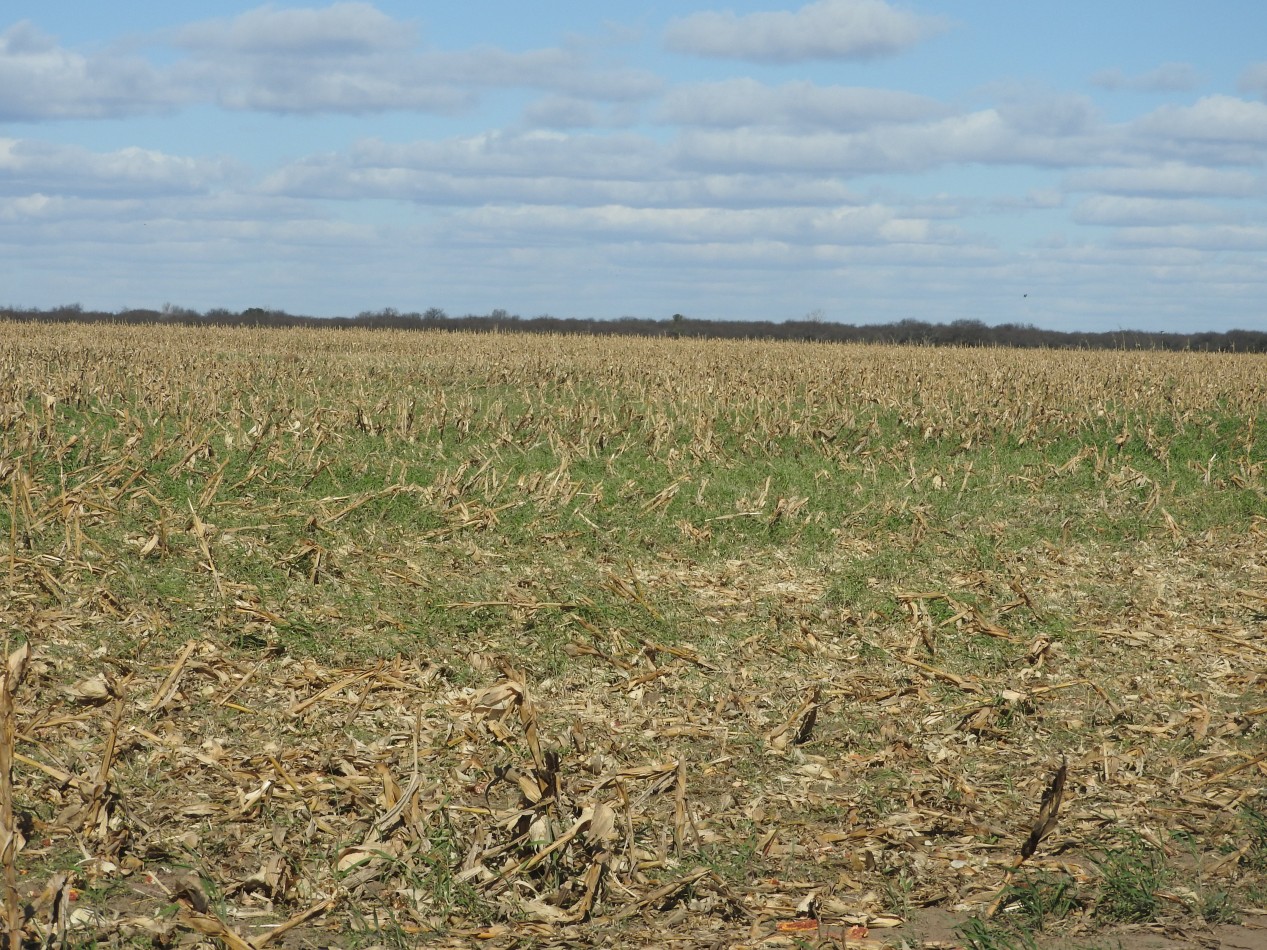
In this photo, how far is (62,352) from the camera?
87.1 ft

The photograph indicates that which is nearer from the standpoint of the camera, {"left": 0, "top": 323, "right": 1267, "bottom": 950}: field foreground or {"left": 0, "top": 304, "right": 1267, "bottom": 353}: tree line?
{"left": 0, "top": 323, "right": 1267, "bottom": 950}: field foreground

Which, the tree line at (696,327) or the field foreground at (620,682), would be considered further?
the tree line at (696,327)

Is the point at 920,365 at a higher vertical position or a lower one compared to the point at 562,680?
higher

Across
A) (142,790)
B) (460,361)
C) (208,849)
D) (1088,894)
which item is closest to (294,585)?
(142,790)

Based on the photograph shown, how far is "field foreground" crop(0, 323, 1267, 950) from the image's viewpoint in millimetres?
4707

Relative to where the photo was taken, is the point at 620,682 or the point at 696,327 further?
the point at 696,327

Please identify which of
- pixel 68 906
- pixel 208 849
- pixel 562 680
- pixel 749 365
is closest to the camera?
pixel 68 906

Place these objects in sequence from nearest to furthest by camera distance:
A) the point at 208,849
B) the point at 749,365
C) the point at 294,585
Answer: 1. the point at 208,849
2. the point at 294,585
3. the point at 749,365

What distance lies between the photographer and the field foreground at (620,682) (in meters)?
4.71

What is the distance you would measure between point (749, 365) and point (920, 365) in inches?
157

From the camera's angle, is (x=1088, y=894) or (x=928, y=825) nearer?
(x=1088, y=894)

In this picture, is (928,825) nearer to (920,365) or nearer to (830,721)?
(830,721)

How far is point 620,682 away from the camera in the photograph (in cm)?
771

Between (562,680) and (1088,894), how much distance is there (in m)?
3.90
